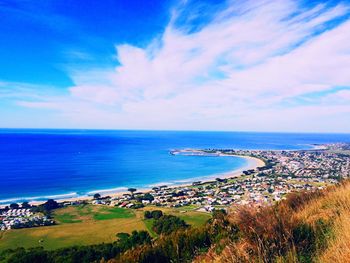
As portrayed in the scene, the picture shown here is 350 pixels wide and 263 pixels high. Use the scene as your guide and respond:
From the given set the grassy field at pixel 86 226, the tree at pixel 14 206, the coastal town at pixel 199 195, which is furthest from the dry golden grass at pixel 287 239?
the tree at pixel 14 206

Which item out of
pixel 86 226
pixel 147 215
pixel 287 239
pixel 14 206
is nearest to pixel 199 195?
pixel 147 215

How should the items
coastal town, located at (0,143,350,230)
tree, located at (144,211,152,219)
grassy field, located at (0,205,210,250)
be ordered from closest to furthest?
grassy field, located at (0,205,210,250)
coastal town, located at (0,143,350,230)
tree, located at (144,211,152,219)

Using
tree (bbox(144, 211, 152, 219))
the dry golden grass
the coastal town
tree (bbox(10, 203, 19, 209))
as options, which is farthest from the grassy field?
the dry golden grass

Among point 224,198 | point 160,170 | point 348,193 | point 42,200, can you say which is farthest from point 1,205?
point 348,193

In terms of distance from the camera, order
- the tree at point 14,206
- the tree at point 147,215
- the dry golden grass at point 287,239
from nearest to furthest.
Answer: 1. the dry golden grass at point 287,239
2. the tree at point 147,215
3. the tree at point 14,206

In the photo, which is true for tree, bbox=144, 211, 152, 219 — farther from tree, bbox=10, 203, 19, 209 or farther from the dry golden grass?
the dry golden grass

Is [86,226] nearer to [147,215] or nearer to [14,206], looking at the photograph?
[147,215]

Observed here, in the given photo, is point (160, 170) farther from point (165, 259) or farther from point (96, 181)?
point (165, 259)

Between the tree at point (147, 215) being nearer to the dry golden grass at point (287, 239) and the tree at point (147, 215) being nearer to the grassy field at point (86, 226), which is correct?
the grassy field at point (86, 226)
